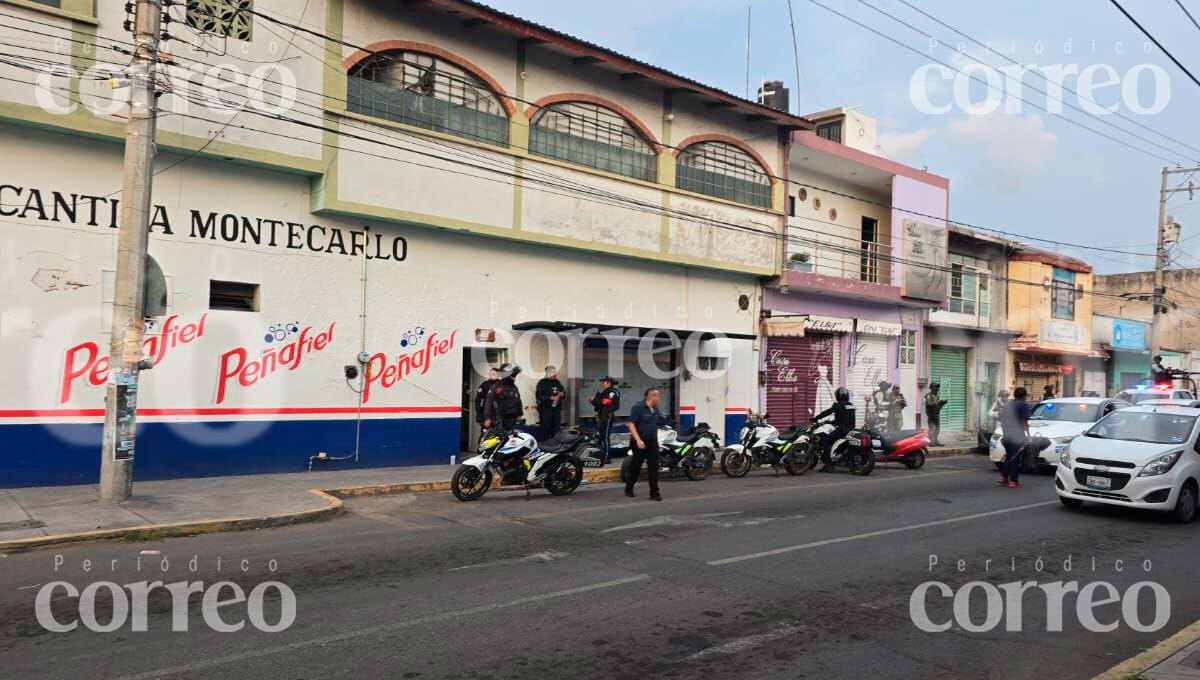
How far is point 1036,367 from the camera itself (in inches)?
1314

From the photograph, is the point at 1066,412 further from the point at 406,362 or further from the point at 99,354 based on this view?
the point at 99,354

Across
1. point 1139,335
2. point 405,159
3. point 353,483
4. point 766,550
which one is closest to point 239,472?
point 353,483

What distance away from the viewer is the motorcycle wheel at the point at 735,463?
16.1 metres

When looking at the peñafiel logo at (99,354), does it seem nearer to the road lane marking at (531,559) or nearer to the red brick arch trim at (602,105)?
the road lane marking at (531,559)

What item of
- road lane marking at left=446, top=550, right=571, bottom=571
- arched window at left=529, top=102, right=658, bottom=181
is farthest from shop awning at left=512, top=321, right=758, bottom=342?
road lane marking at left=446, top=550, right=571, bottom=571

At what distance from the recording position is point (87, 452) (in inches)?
482

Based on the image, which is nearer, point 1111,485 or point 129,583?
point 129,583

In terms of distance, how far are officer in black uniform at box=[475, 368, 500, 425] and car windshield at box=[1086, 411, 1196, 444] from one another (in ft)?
32.7

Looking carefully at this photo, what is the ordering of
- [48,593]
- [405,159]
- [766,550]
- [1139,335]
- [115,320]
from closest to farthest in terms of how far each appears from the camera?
[48,593] < [766,550] < [115,320] < [405,159] < [1139,335]

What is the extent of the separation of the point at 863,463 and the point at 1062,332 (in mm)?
21585

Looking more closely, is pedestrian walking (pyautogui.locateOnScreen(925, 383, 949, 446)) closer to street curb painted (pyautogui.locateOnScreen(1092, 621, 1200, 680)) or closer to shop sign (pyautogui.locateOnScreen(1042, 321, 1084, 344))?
shop sign (pyautogui.locateOnScreen(1042, 321, 1084, 344))

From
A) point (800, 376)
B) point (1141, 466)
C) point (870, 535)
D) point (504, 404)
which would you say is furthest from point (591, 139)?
point (1141, 466)

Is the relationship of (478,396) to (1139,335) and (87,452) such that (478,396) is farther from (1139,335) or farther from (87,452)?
(1139,335)

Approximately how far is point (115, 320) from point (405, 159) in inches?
241
